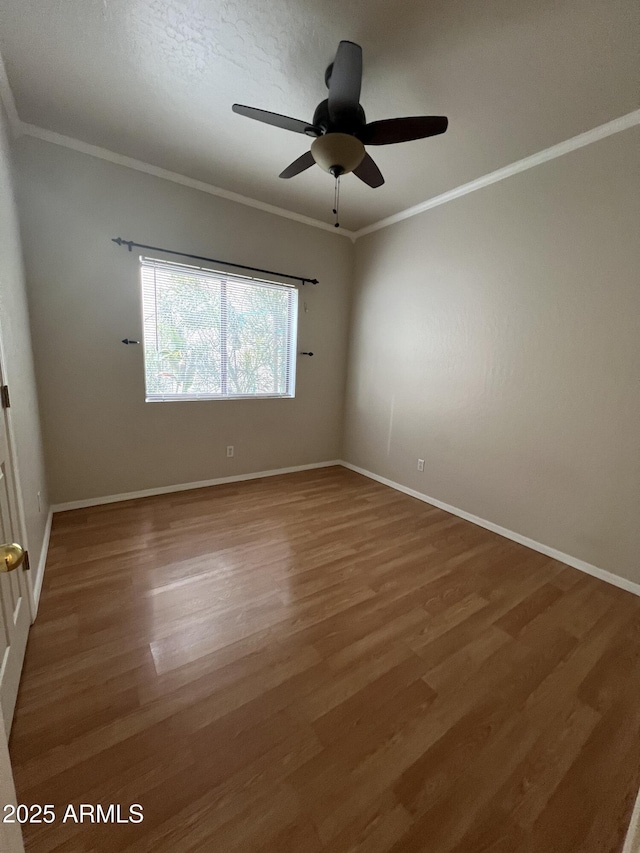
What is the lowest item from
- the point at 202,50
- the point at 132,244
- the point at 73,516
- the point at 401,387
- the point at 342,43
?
the point at 73,516

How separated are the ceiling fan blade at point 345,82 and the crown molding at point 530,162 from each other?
147cm

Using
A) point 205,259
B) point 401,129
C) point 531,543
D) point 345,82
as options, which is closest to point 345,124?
point 345,82

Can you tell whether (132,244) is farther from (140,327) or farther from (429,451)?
(429,451)

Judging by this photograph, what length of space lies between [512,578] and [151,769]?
204 cm

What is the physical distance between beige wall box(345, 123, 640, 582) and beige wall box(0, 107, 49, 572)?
2.95 m

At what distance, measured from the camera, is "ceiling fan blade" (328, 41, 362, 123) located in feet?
4.84

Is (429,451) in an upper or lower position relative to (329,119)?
lower

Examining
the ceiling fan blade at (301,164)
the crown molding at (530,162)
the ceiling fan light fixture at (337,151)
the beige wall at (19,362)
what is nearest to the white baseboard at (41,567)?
the beige wall at (19,362)

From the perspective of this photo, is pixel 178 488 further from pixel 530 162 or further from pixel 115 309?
pixel 530 162

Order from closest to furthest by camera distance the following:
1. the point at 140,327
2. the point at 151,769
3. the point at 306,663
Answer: the point at 151,769 < the point at 306,663 < the point at 140,327

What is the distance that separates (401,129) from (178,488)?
3141 millimetres

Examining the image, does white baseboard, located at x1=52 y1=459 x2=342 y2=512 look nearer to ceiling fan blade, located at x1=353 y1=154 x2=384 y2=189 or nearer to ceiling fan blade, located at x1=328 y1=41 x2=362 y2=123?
ceiling fan blade, located at x1=353 y1=154 x2=384 y2=189

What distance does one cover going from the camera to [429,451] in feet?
10.5

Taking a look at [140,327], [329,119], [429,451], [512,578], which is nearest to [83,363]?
[140,327]
